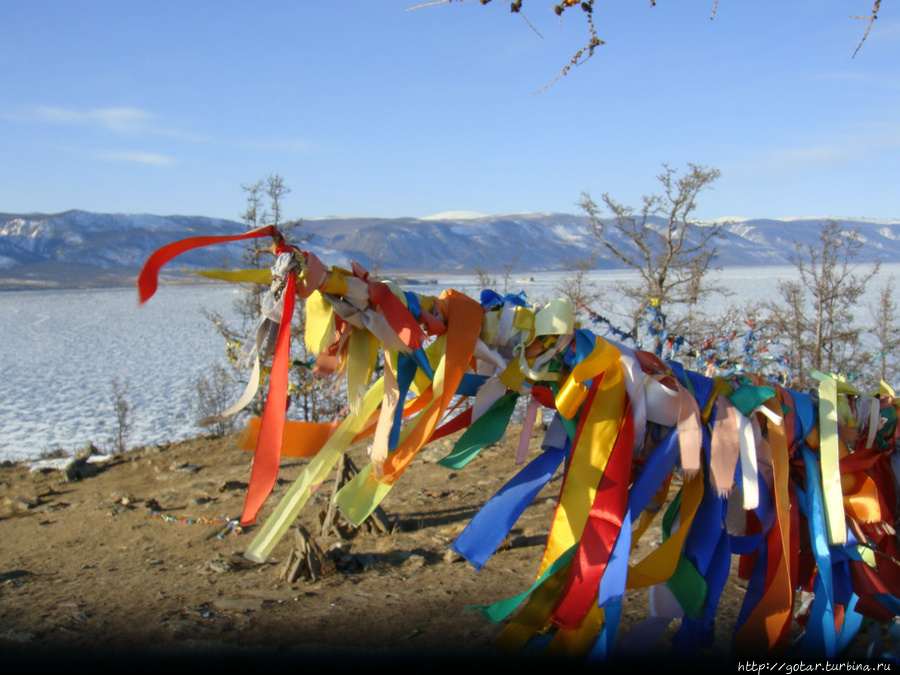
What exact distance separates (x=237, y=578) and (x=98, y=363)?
39327 mm

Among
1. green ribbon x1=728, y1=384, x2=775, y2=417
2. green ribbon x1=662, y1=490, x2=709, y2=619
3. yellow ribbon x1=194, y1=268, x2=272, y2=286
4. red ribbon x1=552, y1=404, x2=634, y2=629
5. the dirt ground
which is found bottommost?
the dirt ground

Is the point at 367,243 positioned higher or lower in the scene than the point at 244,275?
higher

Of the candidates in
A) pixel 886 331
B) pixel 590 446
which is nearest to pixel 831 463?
pixel 590 446

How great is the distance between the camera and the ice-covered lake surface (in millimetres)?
24578

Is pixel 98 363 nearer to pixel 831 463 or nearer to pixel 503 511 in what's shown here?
pixel 503 511

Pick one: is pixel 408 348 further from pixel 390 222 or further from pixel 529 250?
pixel 390 222

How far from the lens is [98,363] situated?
130 feet

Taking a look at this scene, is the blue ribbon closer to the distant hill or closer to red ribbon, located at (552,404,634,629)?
red ribbon, located at (552,404,634,629)

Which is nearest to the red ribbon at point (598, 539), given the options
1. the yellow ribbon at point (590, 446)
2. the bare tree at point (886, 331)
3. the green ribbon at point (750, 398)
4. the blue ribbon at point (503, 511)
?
the yellow ribbon at point (590, 446)

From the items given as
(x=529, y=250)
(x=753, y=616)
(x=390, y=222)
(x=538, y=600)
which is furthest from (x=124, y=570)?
(x=390, y=222)

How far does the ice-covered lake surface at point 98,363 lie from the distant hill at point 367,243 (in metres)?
10.9

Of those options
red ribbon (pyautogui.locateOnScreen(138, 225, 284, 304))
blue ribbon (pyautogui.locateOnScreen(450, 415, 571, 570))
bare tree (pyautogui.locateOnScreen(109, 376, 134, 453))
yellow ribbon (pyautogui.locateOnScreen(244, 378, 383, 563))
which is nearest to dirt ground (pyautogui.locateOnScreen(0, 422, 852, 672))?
blue ribbon (pyautogui.locateOnScreen(450, 415, 571, 570))

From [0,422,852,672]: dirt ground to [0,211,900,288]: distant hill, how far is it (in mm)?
50721

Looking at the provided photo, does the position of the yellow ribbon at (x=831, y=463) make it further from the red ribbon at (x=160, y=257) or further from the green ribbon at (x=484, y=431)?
the red ribbon at (x=160, y=257)
